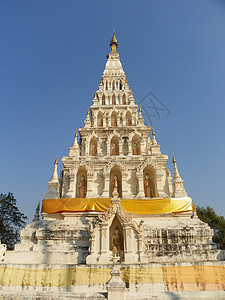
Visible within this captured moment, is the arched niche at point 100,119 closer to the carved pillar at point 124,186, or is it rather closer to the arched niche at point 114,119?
the arched niche at point 114,119

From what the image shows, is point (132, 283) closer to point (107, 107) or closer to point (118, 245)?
point (118, 245)

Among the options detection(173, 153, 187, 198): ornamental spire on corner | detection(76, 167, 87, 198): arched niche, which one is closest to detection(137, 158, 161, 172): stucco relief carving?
detection(173, 153, 187, 198): ornamental spire on corner

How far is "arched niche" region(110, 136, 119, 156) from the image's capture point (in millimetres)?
23719

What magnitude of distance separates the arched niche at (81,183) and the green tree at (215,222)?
23283 millimetres

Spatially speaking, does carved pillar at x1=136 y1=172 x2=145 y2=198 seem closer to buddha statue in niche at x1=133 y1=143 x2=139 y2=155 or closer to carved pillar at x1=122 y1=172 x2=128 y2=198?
carved pillar at x1=122 y1=172 x2=128 y2=198

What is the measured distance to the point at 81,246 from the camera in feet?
49.1

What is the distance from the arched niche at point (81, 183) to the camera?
813 inches

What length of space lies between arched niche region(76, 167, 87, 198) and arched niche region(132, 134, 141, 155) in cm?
596

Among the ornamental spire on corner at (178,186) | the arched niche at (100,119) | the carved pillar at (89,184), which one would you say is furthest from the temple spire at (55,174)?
the ornamental spire on corner at (178,186)

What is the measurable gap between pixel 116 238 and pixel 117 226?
0.79 m

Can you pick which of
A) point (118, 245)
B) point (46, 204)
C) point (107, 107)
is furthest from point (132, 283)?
point (107, 107)

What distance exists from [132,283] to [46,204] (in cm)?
1019

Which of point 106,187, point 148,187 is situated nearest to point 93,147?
point 106,187

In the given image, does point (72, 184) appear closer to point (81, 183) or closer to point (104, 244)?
point (81, 183)
